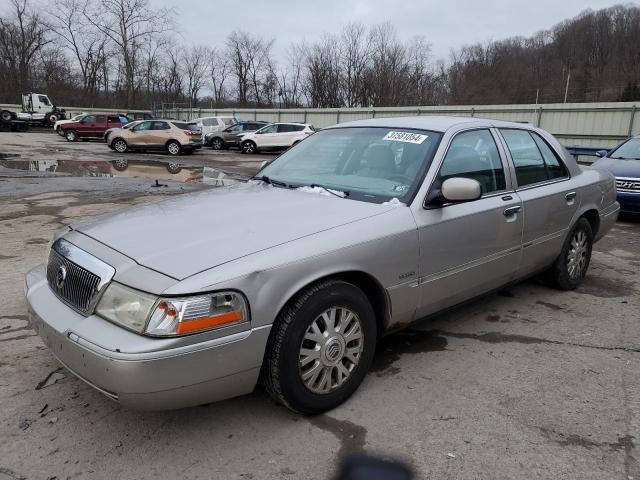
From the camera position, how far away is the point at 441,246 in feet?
10.8

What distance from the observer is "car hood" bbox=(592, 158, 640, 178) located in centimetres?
856

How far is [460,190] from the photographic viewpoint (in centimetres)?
318

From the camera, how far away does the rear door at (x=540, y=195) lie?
162 inches

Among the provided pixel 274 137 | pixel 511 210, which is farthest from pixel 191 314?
pixel 274 137

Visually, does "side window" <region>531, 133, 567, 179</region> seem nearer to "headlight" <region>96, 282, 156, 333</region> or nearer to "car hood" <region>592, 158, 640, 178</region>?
"headlight" <region>96, 282, 156, 333</region>

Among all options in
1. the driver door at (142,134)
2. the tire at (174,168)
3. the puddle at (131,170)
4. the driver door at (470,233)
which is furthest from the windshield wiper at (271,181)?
the driver door at (142,134)

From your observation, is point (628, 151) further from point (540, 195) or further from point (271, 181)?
point (271, 181)

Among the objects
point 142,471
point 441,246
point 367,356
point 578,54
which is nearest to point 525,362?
point 441,246

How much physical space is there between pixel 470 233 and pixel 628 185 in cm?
663

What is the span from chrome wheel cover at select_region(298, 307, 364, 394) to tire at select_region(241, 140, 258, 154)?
23467 millimetres

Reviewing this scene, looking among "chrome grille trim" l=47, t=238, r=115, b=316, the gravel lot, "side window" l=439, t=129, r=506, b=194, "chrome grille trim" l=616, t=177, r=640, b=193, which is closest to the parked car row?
"chrome grille trim" l=616, t=177, r=640, b=193

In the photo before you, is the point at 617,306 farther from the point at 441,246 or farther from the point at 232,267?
the point at 232,267

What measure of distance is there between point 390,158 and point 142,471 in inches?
97.0

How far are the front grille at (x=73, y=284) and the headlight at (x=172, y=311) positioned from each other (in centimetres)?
17
